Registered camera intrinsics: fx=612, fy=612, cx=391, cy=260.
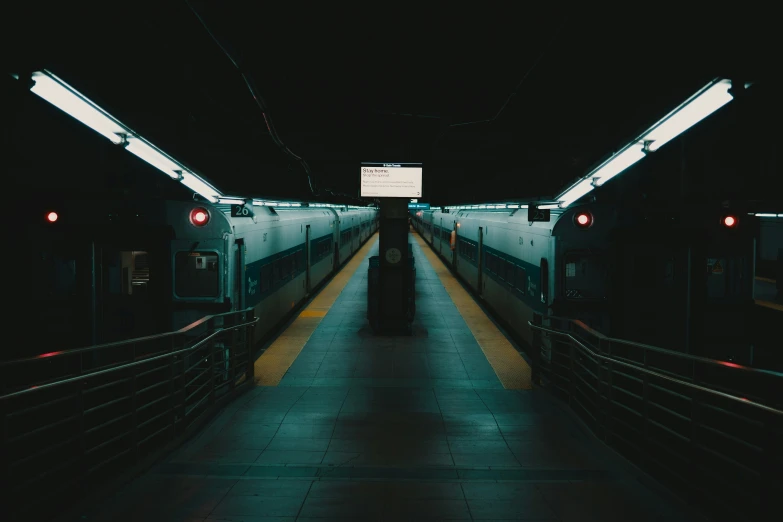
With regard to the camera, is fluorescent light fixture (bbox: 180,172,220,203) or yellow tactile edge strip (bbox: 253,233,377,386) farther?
yellow tactile edge strip (bbox: 253,233,377,386)

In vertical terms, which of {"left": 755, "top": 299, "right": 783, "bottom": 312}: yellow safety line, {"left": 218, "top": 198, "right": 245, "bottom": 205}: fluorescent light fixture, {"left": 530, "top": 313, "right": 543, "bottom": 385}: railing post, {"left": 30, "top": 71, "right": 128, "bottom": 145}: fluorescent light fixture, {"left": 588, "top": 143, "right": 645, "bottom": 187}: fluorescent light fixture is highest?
{"left": 30, "top": 71, "right": 128, "bottom": 145}: fluorescent light fixture

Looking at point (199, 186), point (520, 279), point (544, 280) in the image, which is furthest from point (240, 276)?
point (520, 279)

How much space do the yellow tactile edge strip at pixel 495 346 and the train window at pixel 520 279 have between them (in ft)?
3.54

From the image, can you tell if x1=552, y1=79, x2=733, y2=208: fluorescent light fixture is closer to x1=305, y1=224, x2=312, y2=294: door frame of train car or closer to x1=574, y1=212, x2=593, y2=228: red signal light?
x1=574, y1=212, x2=593, y2=228: red signal light

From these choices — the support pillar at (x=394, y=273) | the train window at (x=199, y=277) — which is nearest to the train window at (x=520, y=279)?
the support pillar at (x=394, y=273)

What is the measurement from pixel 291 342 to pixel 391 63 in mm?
5457

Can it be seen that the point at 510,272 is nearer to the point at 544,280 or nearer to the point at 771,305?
the point at 544,280

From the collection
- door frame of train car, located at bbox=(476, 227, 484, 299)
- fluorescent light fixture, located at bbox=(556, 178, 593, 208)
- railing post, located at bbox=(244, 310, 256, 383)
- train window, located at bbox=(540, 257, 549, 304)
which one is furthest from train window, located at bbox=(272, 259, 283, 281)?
Answer: door frame of train car, located at bbox=(476, 227, 484, 299)

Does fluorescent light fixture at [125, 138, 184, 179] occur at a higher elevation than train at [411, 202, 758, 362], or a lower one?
higher

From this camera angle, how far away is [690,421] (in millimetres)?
4867

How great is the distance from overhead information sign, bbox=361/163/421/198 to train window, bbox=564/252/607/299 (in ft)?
11.8

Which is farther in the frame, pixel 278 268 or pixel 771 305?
pixel 771 305

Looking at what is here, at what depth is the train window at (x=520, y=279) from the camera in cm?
1147

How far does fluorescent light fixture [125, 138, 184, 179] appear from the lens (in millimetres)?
7082
